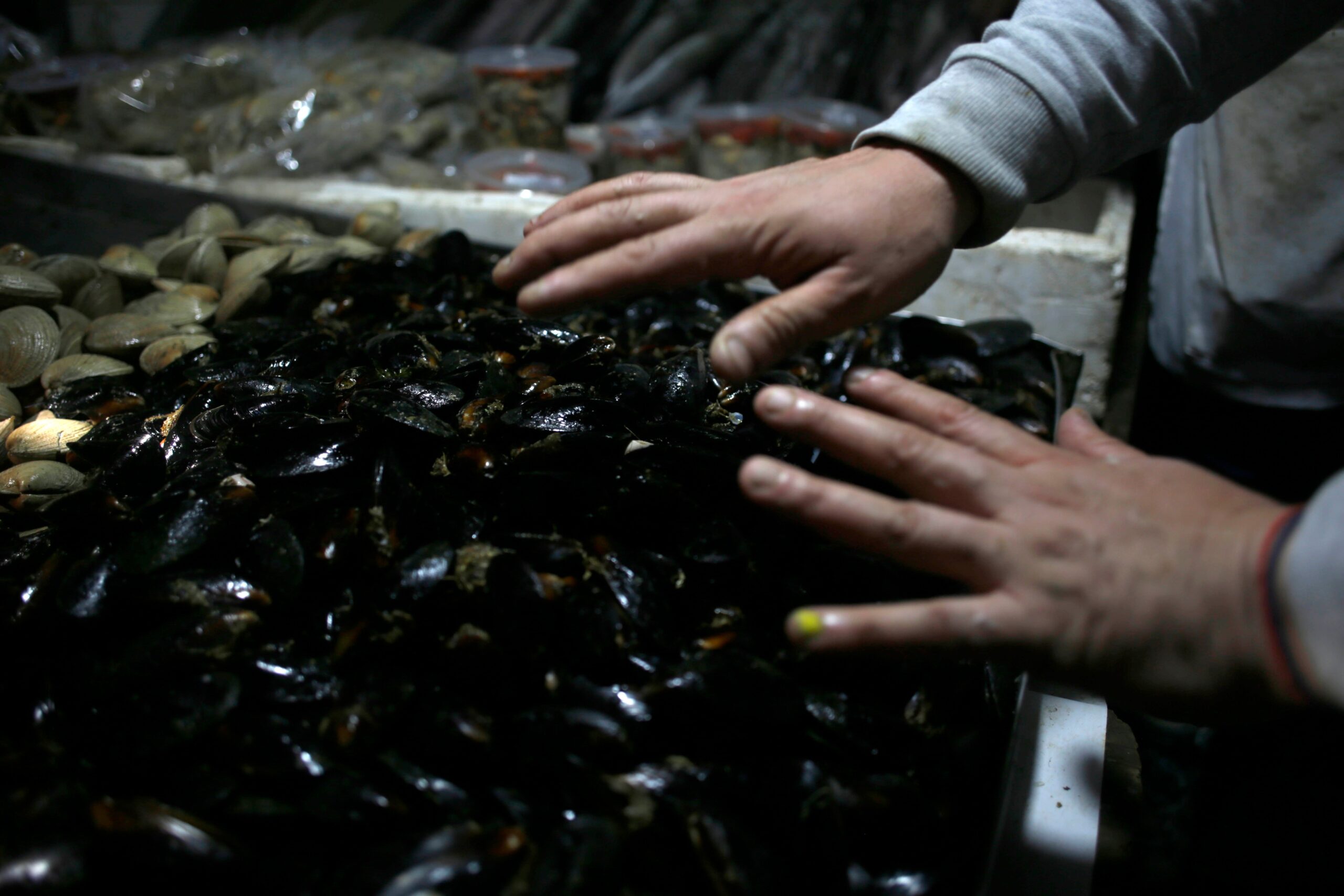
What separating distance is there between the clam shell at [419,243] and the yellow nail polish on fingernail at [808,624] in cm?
168

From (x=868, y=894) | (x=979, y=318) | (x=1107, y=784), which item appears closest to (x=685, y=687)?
(x=868, y=894)

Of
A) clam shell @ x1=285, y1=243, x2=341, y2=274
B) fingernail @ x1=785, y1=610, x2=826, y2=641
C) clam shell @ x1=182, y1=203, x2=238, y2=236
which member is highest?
fingernail @ x1=785, y1=610, x2=826, y2=641

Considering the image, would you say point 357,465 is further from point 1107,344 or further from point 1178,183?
point 1178,183

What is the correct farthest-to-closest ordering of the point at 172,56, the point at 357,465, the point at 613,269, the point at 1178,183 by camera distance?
the point at 172,56 < the point at 1178,183 < the point at 357,465 < the point at 613,269

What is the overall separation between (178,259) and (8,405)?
67 centimetres

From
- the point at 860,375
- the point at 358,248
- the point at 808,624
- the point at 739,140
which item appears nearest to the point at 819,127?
the point at 739,140

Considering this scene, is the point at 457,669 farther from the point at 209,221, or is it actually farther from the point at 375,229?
the point at 209,221

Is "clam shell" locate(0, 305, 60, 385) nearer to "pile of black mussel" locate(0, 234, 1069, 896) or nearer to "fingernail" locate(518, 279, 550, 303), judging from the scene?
"pile of black mussel" locate(0, 234, 1069, 896)

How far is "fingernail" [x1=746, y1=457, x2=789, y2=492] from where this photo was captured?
2.49 ft

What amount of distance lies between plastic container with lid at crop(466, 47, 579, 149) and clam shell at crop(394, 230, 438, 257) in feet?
5.34

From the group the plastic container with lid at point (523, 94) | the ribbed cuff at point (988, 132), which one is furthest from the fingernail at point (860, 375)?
the plastic container with lid at point (523, 94)

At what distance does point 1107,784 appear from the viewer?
3.55 ft

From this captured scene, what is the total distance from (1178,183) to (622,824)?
2406mm

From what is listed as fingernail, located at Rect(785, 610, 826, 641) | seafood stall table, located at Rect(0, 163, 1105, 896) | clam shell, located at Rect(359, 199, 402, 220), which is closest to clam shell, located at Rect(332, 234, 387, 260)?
clam shell, located at Rect(359, 199, 402, 220)
